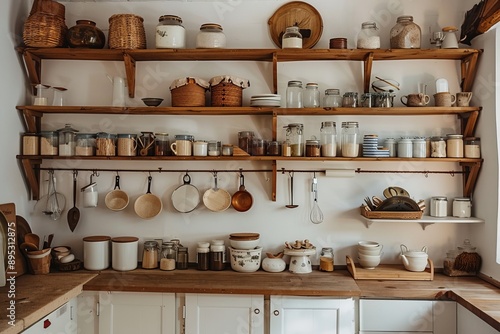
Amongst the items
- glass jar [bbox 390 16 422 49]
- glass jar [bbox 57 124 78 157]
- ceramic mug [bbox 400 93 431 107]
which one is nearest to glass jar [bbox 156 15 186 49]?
glass jar [bbox 57 124 78 157]

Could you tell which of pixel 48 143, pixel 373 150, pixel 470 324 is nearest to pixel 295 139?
pixel 373 150

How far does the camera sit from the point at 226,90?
2.97 meters

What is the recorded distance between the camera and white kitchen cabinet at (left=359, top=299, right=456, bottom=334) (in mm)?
2629

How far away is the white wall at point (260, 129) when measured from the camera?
3121mm

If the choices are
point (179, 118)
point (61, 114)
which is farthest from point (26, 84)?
point (179, 118)

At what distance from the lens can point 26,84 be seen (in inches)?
124

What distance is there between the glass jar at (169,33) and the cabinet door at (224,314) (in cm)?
159

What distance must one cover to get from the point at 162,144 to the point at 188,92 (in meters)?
0.38

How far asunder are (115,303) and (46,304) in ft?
1.77

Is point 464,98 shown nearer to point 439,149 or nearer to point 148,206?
point 439,149

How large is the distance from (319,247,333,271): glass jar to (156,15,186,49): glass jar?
1.65 metres

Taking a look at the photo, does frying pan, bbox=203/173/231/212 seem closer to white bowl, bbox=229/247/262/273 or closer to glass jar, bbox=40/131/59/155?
white bowl, bbox=229/247/262/273

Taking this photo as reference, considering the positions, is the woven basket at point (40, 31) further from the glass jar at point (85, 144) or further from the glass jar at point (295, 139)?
the glass jar at point (295, 139)

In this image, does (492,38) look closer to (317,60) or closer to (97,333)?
(317,60)
